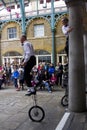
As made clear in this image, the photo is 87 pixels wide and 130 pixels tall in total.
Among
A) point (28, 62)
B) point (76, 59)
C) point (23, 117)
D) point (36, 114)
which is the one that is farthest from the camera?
point (76, 59)

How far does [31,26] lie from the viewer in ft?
95.0

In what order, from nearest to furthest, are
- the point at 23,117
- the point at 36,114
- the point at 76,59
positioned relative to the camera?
the point at 36,114, the point at 23,117, the point at 76,59

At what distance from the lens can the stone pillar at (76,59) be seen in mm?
8844

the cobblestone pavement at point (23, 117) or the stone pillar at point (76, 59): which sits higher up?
the stone pillar at point (76, 59)

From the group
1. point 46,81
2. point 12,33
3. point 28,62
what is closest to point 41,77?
point 46,81

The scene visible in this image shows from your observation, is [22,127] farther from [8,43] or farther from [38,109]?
[8,43]

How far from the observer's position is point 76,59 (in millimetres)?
8867

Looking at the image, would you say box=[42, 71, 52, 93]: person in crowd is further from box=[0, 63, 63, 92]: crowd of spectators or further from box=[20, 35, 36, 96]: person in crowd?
box=[20, 35, 36, 96]: person in crowd

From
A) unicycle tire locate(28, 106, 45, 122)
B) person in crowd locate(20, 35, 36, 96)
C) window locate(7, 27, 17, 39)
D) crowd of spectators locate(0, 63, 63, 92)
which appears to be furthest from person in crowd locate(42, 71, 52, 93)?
window locate(7, 27, 17, 39)

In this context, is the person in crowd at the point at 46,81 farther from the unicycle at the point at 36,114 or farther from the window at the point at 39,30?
the window at the point at 39,30

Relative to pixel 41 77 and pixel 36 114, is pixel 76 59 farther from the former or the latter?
pixel 41 77

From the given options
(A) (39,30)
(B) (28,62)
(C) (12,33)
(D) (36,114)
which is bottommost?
(D) (36,114)

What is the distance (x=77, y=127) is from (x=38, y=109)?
128cm

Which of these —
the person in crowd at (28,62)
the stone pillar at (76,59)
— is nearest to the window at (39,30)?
the stone pillar at (76,59)
